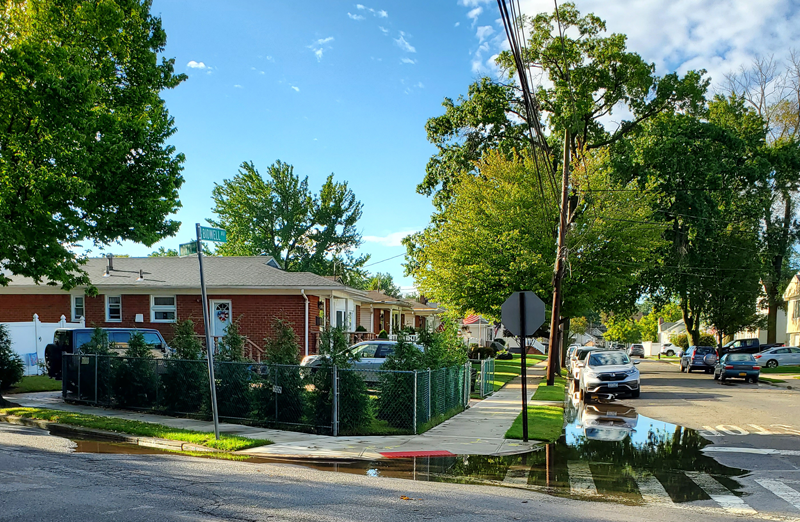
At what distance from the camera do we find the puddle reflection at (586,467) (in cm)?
838

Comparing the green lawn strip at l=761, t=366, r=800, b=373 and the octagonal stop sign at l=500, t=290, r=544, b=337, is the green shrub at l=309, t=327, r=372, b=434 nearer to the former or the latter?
the octagonal stop sign at l=500, t=290, r=544, b=337

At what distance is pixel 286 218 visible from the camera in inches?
Result: 2073

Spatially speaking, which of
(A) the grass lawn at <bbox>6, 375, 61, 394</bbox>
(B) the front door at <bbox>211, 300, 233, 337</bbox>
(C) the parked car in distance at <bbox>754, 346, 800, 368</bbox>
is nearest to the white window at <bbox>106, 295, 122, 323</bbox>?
(B) the front door at <bbox>211, 300, 233, 337</bbox>

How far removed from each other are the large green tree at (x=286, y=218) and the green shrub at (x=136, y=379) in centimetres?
3743

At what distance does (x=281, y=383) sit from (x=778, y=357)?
139 feet

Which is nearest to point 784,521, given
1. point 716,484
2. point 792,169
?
point 716,484

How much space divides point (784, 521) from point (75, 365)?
50.2 ft

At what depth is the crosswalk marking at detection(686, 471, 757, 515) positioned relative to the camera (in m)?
7.23

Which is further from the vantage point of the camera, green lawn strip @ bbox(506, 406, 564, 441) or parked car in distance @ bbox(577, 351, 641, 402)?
parked car in distance @ bbox(577, 351, 641, 402)

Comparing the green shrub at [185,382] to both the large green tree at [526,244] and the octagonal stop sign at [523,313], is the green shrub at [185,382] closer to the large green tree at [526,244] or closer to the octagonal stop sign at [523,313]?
the octagonal stop sign at [523,313]

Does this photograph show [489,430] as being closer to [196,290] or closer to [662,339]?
[196,290]

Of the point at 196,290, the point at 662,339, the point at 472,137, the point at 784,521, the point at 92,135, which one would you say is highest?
the point at 472,137

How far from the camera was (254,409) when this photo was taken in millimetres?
12992

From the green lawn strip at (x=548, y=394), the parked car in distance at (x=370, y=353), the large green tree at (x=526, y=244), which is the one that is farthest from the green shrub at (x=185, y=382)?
the large green tree at (x=526, y=244)
